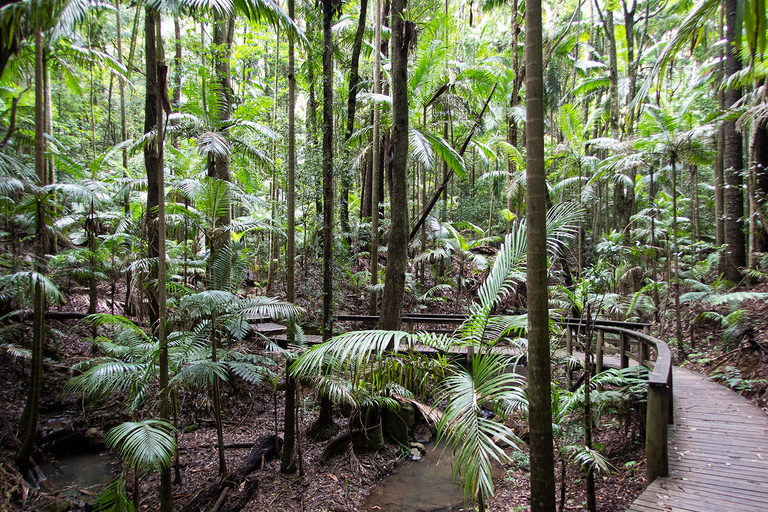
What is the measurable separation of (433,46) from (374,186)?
3245mm

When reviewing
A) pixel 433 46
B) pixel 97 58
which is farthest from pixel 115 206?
pixel 433 46

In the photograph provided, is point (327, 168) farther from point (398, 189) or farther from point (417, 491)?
point (417, 491)

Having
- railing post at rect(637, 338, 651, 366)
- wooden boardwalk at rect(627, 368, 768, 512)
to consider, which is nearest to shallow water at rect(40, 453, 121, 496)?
wooden boardwalk at rect(627, 368, 768, 512)

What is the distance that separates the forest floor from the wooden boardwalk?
0.49m

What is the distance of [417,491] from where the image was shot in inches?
213

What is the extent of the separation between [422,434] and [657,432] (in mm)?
4479

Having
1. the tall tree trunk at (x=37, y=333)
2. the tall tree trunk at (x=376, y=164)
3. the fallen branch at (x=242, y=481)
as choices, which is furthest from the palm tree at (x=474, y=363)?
the tall tree trunk at (x=376, y=164)

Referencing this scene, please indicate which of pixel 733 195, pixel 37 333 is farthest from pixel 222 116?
pixel 733 195

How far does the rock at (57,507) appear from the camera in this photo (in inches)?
170

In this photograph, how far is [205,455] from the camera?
5527 millimetres

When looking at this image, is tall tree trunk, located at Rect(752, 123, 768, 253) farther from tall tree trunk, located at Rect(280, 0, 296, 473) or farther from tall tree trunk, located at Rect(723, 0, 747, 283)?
tall tree trunk, located at Rect(280, 0, 296, 473)

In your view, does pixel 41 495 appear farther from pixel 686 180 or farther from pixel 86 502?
pixel 686 180

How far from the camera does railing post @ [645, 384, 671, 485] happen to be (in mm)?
3494

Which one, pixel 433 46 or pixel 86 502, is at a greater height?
pixel 433 46
